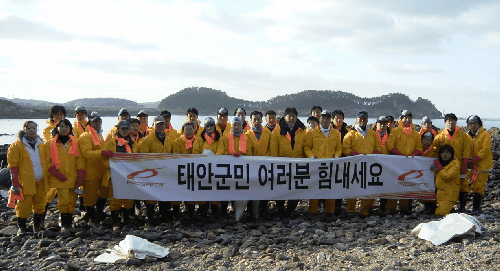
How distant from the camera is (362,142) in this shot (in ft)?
22.4

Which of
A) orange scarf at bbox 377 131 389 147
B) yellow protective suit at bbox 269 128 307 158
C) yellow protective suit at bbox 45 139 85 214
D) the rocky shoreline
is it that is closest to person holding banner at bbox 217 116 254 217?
yellow protective suit at bbox 269 128 307 158

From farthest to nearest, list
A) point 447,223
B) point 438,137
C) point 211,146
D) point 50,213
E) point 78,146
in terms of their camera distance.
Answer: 1. point 50,213
2. point 438,137
3. point 211,146
4. point 78,146
5. point 447,223

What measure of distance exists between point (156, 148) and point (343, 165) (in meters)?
3.59

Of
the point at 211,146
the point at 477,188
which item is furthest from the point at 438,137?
the point at 211,146

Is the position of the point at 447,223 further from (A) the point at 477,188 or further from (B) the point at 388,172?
(A) the point at 477,188

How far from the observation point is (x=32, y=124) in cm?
571

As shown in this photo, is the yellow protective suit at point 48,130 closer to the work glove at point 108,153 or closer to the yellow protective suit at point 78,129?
the yellow protective suit at point 78,129

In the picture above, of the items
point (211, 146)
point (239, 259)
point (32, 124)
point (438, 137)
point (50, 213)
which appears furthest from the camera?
point (50, 213)

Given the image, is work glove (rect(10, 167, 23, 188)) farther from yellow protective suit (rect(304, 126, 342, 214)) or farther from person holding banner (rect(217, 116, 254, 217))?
yellow protective suit (rect(304, 126, 342, 214))

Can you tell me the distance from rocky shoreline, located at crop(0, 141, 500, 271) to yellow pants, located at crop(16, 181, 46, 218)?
409 mm

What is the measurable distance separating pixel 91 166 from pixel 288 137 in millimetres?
3695

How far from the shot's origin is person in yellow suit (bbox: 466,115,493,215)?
678 centimetres

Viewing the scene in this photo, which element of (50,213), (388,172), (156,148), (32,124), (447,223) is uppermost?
(32,124)

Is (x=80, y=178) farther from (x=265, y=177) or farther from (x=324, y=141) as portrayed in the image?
(x=324, y=141)
